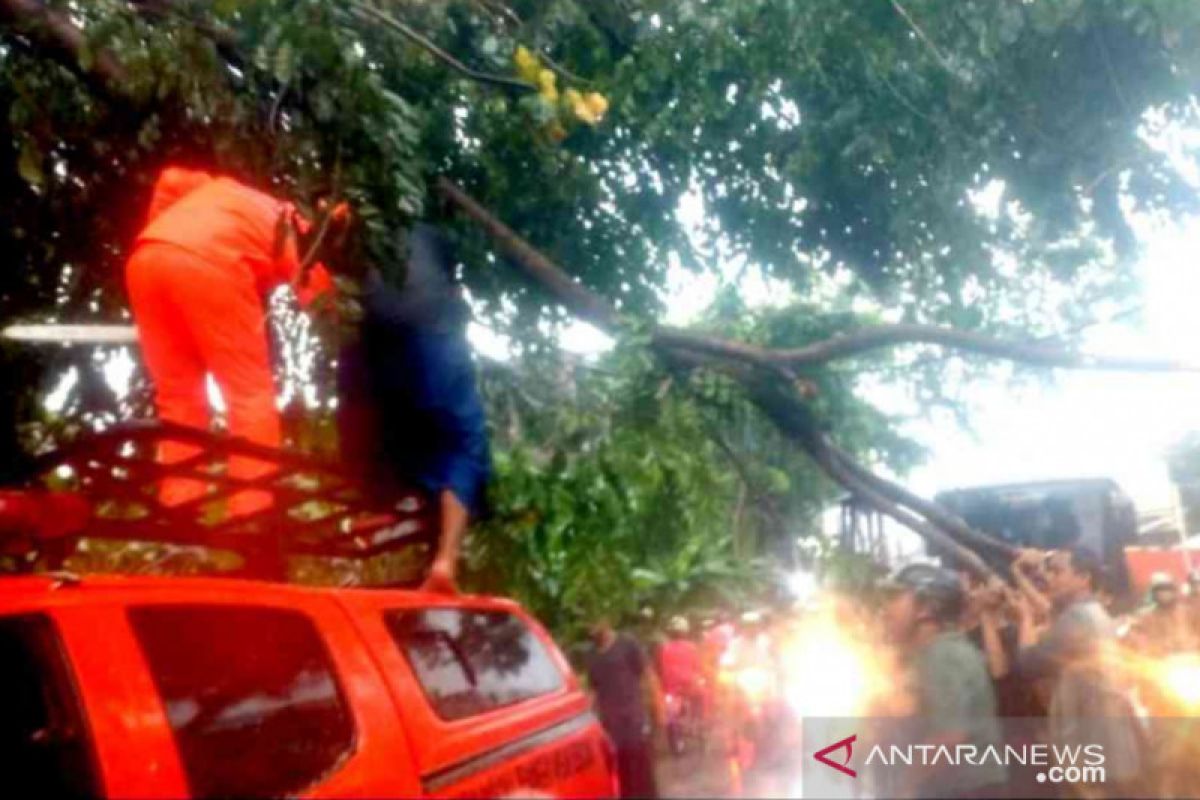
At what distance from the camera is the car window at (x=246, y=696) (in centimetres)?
221

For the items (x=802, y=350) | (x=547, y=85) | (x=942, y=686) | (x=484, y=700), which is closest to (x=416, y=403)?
(x=484, y=700)

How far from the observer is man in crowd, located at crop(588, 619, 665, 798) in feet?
23.9

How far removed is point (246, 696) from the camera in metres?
2.39

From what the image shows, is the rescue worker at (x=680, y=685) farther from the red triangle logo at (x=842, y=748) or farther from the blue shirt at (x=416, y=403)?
the blue shirt at (x=416, y=403)

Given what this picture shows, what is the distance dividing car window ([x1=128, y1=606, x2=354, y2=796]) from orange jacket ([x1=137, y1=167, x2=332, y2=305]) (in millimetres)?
751

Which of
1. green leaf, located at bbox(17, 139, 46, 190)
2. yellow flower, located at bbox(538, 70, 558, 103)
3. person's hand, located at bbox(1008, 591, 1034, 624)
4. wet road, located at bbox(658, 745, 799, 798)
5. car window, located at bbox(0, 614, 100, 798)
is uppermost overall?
yellow flower, located at bbox(538, 70, 558, 103)

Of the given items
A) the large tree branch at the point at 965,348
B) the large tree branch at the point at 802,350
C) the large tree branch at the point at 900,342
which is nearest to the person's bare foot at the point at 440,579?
the large tree branch at the point at 802,350

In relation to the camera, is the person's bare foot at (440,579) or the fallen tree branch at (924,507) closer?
the person's bare foot at (440,579)

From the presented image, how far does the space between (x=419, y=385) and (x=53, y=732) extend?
1.51m

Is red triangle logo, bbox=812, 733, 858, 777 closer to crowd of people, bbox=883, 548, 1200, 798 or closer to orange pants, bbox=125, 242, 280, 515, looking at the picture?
crowd of people, bbox=883, 548, 1200, 798

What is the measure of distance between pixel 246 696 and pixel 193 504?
0.52 metres

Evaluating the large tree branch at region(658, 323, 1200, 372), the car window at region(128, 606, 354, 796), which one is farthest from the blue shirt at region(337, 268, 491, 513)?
the large tree branch at region(658, 323, 1200, 372)

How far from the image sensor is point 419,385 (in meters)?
3.43

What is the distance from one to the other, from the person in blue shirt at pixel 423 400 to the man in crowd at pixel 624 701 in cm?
393
